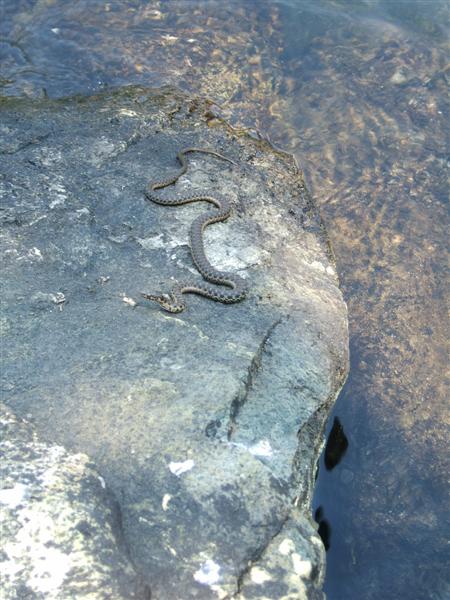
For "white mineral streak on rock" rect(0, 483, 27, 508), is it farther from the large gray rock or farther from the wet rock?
the large gray rock

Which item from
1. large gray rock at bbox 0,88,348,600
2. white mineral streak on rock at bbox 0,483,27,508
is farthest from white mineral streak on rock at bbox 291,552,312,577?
white mineral streak on rock at bbox 0,483,27,508

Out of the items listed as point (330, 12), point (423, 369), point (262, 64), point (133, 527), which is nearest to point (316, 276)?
point (423, 369)

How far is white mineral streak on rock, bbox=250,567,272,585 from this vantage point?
4691 mm

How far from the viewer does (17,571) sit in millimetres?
4285

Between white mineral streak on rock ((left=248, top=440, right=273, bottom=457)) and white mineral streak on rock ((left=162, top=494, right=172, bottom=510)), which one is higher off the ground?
white mineral streak on rock ((left=248, top=440, right=273, bottom=457))

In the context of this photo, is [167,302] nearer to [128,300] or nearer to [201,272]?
[128,300]

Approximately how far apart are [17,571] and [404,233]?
7.39 metres

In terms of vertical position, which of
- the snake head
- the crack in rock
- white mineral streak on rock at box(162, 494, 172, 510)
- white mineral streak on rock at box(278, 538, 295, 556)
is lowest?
white mineral streak on rock at box(162, 494, 172, 510)

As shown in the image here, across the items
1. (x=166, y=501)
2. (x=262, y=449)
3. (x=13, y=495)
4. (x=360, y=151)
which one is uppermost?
(x=360, y=151)

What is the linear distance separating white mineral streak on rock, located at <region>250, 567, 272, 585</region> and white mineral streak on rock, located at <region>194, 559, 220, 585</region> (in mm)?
277

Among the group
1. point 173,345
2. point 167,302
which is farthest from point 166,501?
point 167,302

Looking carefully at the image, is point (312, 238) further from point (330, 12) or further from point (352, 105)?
point (330, 12)

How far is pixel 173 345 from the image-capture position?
6.25m

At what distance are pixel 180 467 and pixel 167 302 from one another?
6.61 ft
